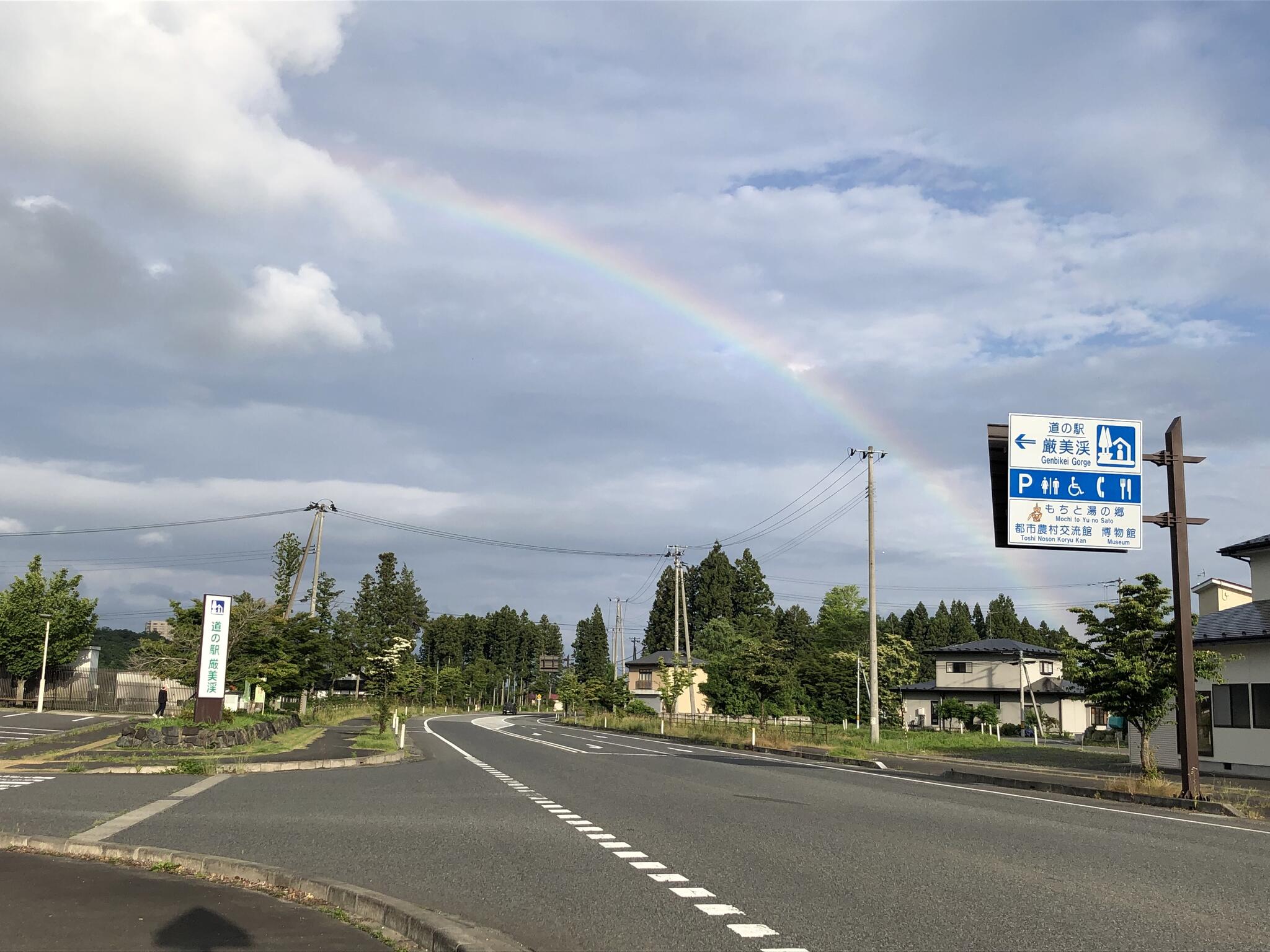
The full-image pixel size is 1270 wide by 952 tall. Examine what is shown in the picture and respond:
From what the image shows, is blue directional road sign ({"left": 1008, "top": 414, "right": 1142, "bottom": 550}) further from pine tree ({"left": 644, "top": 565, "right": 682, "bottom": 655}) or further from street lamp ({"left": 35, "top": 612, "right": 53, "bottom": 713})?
pine tree ({"left": 644, "top": 565, "right": 682, "bottom": 655})

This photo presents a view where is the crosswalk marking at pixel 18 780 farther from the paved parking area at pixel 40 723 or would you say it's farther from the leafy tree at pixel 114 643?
the leafy tree at pixel 114 643

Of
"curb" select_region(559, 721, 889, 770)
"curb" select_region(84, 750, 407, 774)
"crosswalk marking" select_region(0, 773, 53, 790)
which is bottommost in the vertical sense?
"curb" select_region(559, 721, 889, 770)

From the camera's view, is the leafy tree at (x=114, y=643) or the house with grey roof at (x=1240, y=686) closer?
the house with grey roof at (x=1240, y=686)

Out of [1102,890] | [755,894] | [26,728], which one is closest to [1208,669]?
[1102,890]

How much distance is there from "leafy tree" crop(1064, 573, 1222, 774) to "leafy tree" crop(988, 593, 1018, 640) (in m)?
122

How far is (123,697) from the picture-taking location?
5962 cm

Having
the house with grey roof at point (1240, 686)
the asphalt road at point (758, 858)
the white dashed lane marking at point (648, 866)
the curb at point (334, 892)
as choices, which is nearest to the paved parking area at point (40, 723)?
the asphalt road at point (758, 858)

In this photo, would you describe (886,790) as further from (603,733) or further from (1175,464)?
(603,733)

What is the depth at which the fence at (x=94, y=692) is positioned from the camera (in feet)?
190

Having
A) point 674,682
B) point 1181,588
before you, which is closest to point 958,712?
point 674,682

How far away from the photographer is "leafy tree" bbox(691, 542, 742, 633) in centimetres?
13425

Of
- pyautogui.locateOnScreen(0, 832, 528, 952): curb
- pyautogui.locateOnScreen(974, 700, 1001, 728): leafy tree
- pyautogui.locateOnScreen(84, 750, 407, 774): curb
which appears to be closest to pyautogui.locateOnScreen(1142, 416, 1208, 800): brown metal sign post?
pyautogui.locateOnScreen(0, 832, 528, 952): curb

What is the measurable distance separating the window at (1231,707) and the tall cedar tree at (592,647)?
11118 cm

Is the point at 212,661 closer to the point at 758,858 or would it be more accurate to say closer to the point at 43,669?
the point at 758,858
